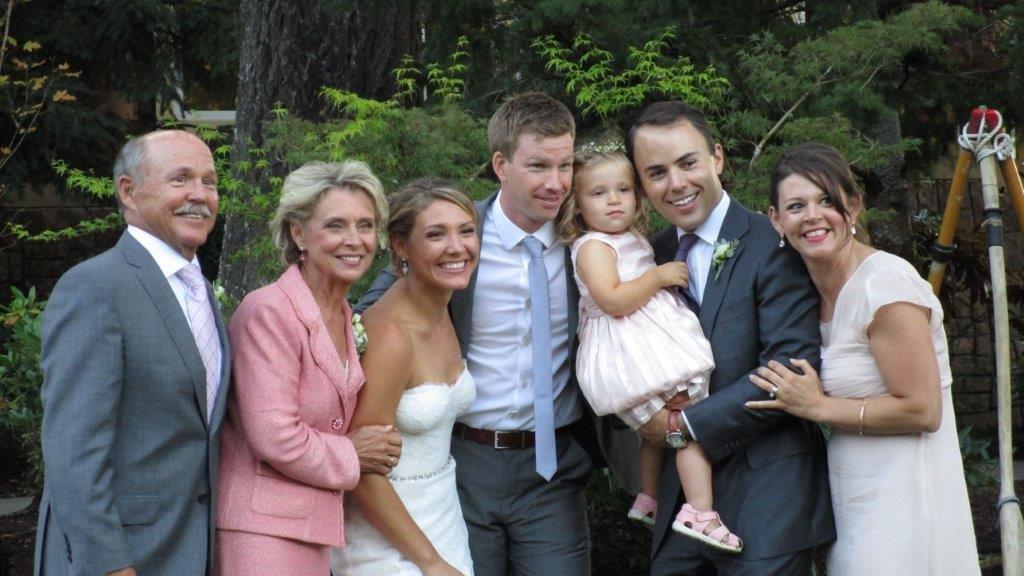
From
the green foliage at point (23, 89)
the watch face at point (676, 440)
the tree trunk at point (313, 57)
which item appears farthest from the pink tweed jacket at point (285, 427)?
the green foliage at point (23, 89)

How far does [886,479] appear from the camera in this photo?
137 inches

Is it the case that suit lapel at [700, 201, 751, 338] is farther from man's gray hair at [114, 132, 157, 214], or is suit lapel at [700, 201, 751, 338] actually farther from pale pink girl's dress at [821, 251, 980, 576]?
man's gray hair at [114, 132, 157, 214]

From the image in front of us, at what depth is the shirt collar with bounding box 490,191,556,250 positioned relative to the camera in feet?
12.8

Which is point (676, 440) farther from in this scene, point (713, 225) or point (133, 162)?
point (133, 162)

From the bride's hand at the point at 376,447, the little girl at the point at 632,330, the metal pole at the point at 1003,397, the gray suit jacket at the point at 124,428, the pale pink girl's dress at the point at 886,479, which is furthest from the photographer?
the metal pole at the point at 1003,397

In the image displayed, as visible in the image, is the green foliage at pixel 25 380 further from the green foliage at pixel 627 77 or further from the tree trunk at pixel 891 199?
the tree trunk at pixel 891 199

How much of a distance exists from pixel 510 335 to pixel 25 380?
4.16 metres

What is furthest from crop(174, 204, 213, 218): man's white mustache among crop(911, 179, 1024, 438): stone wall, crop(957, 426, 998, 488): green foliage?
crop(911, 179, 1024, 438): stone wall

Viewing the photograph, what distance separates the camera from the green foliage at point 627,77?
18.5ft

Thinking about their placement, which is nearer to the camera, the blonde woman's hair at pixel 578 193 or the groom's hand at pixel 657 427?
the groom's hand at pixel 657 427

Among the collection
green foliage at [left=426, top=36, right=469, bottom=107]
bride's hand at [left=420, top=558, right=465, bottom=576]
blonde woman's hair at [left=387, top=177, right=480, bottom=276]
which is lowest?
bride's hand at [left=420, top=558, right=465, bottom=576]

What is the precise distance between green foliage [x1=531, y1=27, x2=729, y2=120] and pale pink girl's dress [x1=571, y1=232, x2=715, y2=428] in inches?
79.1

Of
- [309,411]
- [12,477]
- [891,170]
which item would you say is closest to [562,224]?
[309,411]

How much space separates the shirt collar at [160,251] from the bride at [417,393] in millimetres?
643
